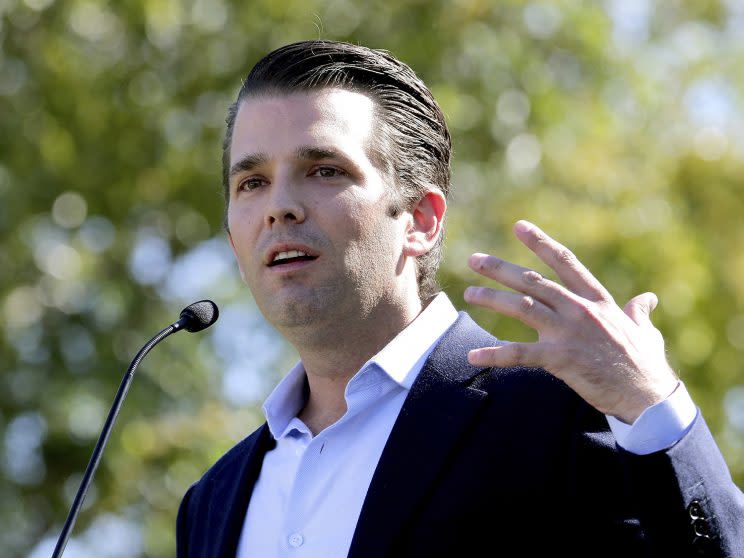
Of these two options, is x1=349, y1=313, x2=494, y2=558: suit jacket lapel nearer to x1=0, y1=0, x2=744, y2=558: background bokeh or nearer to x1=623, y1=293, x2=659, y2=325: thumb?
x1=623, y1=293, x2=659, y2=325: thumb

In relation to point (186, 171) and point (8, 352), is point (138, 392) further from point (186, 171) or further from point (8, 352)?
point (186, 171)

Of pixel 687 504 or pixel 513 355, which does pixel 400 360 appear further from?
pixel 687 504

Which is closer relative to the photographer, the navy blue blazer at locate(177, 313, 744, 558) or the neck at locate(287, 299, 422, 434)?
the navy blue blazer at locate(177, 313, 744, 558)

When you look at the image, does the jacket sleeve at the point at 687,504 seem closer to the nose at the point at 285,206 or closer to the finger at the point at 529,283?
the finger at the point at 529,283

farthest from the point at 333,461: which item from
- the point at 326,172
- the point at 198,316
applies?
the point at 326,172

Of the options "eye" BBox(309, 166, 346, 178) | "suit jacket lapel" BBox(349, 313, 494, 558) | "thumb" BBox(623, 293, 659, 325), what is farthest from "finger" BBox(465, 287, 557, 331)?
"eye" BBox(309, 166, 346, 178)

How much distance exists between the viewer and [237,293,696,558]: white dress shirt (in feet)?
10.4

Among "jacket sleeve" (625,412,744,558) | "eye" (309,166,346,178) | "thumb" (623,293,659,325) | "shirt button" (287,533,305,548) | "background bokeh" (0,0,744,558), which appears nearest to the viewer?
"jacket sleeve" (625,412,744,558)

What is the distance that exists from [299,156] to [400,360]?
604 mm

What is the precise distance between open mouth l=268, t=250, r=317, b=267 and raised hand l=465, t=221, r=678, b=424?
89 centimetres

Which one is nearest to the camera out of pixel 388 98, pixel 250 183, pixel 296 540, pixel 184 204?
pixel 296 540

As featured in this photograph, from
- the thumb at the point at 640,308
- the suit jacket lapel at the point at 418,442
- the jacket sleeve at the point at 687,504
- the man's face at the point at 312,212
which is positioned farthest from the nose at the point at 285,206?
the jacket sleeve at the point at 687,504

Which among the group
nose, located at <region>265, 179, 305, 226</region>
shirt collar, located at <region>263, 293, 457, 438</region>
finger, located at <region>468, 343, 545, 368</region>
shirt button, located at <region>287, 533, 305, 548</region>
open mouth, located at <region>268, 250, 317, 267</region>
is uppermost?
nose, located at <region>265, 179, 305, 226</region>

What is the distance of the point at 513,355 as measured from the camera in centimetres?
249
